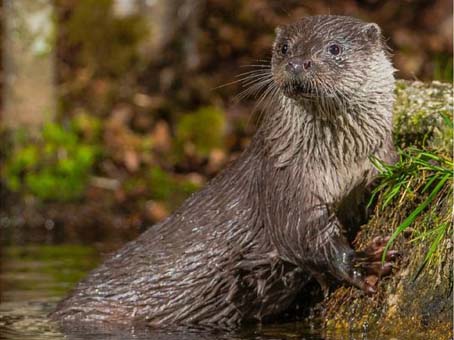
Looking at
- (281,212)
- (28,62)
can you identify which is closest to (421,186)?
(281,212)

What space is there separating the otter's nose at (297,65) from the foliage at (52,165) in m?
5.05

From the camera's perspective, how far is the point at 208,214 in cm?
577

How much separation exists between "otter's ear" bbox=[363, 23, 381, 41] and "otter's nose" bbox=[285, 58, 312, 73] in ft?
1.26

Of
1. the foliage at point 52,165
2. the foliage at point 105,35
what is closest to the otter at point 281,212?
the foliage at point 52,165

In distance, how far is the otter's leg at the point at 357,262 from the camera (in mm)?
5332

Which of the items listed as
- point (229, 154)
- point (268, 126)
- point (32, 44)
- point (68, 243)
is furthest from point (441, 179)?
point (32, 44)

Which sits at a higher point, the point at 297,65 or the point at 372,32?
the point at 372,32

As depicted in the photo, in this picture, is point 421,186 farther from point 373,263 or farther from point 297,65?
point 297,65

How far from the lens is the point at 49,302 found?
21.6 ft

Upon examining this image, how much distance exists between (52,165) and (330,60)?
5.33 metres

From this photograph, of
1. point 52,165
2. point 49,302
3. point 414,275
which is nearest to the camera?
point 414,275

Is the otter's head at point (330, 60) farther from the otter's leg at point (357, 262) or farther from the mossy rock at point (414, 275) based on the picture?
the otter's leg at point (357, 262)

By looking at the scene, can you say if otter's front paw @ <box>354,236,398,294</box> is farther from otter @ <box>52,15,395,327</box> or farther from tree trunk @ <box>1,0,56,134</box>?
tree trunk @ <box>1,0,56,134</box>

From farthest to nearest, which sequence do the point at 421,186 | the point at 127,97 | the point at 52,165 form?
the point at 127,97
the point at 52,165
the point at 421,186
